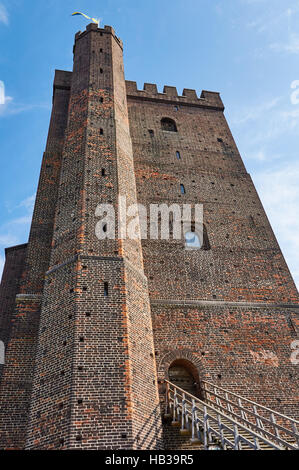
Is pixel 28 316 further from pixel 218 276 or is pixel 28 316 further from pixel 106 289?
pixel 218 276

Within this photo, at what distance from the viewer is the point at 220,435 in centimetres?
691

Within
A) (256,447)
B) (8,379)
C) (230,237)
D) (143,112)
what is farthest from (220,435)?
(143,112)

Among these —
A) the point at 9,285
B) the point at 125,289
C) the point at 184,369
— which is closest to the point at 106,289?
the point at 125,289

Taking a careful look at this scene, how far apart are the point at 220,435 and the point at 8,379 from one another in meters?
5.61

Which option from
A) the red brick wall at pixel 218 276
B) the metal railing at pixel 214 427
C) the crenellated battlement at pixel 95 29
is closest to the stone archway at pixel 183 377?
the red brick wall at pixel 218 276

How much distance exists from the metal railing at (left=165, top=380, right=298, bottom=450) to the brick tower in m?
0.64

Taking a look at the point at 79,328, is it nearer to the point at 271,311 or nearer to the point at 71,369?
the point at 71,369

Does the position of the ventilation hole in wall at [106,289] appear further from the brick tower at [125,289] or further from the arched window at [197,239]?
the arched window at [197,239]

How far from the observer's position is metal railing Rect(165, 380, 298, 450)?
6391 millimetres

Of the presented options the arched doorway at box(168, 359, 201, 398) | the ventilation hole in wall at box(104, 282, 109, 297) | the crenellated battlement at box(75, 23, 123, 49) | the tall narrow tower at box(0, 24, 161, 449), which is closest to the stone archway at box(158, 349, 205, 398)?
the arched doorway at box(168, 359, 201, 398)

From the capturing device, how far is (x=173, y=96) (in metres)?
20.4

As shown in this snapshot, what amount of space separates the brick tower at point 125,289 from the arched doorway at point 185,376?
0.20 ft

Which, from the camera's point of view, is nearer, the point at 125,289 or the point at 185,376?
the point at 125,289

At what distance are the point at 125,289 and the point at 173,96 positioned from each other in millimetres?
13970
